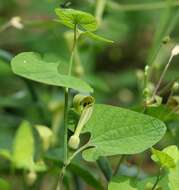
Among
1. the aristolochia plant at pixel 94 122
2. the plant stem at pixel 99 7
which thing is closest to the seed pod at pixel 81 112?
the aristolochia plant at pixel 94 122

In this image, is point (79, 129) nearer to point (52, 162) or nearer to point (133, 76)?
point (52, 162)

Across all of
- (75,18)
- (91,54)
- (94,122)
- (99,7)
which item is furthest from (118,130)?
(91,54)

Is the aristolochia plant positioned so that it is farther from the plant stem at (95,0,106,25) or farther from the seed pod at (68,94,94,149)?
the plant stem at (95,0,106,25)

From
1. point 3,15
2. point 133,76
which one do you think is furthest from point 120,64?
point 3,15

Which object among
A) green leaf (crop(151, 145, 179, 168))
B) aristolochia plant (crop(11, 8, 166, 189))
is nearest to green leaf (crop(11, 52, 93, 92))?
aristolochia plant (crop(11, 8, 166, 189))

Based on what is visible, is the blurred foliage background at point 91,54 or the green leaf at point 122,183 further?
the blurred foliage background at point 91,54

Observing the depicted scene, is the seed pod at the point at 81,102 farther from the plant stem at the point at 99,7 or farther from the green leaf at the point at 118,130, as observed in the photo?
the plant stem at the point at 99,7
